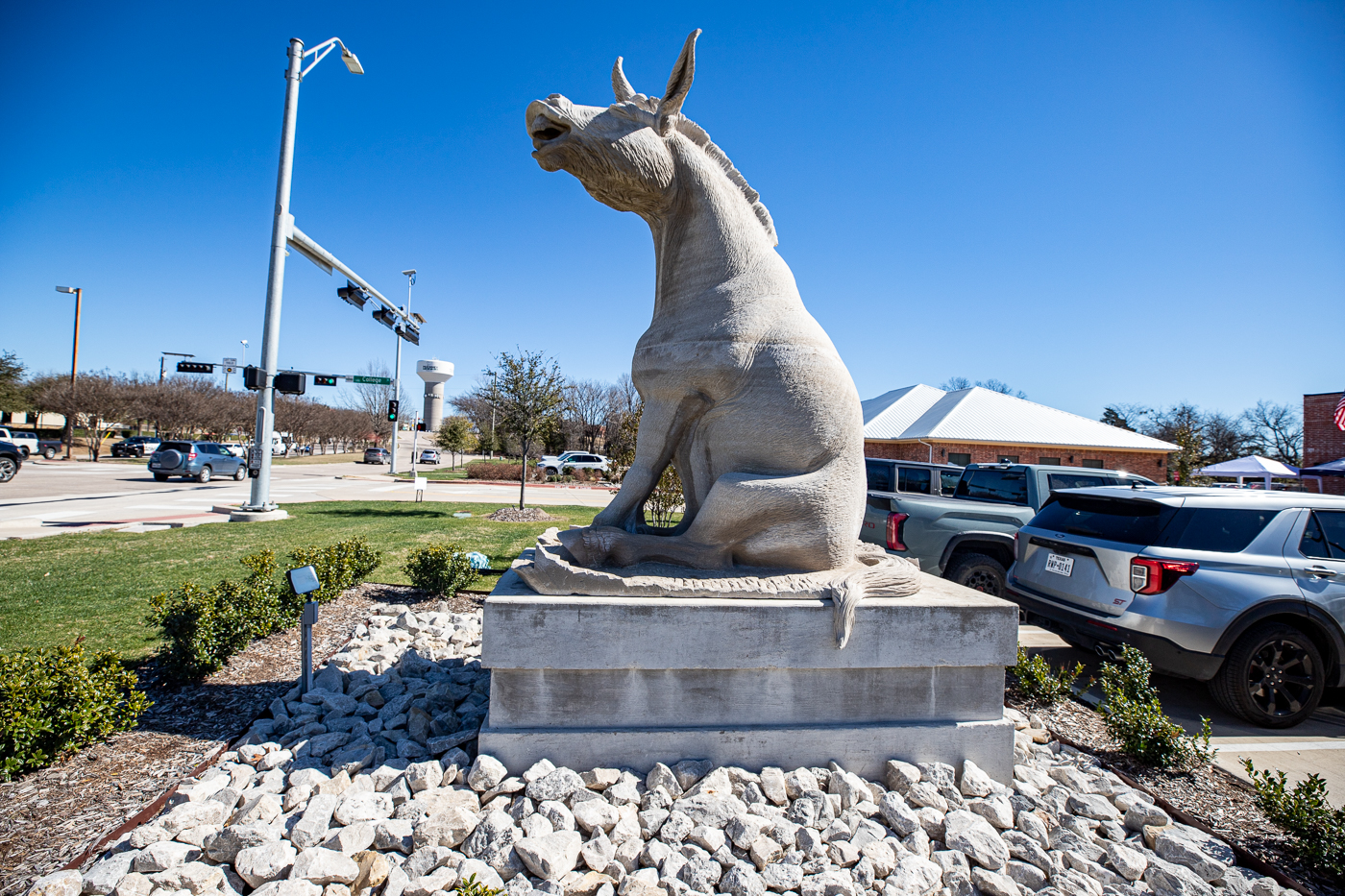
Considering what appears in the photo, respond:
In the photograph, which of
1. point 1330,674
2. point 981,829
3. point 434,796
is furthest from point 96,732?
point 1330,674

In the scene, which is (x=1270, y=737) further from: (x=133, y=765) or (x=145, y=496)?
(x=145, y=496)

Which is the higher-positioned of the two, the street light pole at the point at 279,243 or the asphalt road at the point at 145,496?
the street light pole at the point at 279,243

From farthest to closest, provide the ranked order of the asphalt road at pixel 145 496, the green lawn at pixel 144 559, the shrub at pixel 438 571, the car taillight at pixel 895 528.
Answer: the asphalt road at pixel 145 496 → the car taillight at pixel 895 528 → the shrub at pixel 438 571 → the green lawn at pixel 144 559

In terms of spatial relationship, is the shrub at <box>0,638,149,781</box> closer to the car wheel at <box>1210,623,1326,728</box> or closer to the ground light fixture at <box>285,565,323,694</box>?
the ground light fixture at <box>285,565,323,694</box>

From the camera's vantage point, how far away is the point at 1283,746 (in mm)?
3609

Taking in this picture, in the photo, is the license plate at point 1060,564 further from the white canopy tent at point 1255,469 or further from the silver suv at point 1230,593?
the white canopy tent at point 1255,469

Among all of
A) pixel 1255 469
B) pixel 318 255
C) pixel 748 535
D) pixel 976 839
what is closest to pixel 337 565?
pixel 748 535

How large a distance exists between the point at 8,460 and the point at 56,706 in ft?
72.4

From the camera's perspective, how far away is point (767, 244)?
3201 millimetres

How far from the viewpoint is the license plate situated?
4586mm

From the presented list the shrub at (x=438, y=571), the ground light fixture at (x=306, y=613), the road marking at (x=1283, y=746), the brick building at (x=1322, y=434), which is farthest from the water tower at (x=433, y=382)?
the brick building at (x=1322, y=434)

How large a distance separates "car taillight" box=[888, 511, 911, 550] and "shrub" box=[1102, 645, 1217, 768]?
3491mm

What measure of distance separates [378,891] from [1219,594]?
489 cm

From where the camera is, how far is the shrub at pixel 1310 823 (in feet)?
7.26
